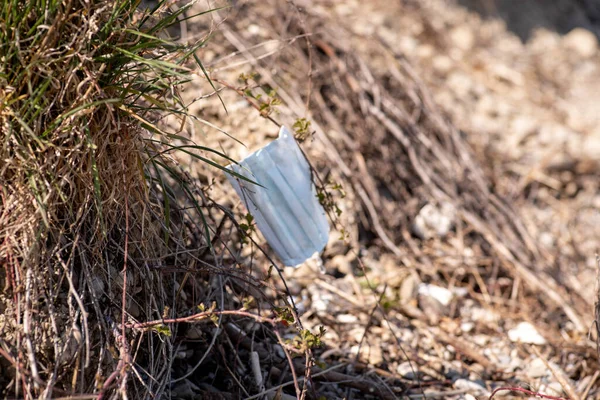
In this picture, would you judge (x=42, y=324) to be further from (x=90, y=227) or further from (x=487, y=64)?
(x=487, y=64)

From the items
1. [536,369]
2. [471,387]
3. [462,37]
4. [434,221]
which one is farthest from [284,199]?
[462,37]

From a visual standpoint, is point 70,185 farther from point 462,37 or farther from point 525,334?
point 462,37

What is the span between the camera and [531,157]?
12.5 feet

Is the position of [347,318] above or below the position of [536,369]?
above

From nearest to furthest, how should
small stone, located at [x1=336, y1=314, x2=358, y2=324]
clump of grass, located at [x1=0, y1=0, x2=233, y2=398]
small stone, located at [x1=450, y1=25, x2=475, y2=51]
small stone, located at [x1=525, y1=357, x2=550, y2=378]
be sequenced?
clump of grass, located at [x1=0, y1=0, x2=233, y2=398]
small stone, located at [x1=525, y1=357, x2=550, y2=378]
small stone, located at [x1=336, y1=314, x2=358, y2=324]
small stone, located at [x1=450, y1=25, x2=475, y2=51]

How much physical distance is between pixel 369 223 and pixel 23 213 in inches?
71.8

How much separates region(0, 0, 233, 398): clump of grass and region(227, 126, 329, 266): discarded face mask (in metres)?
0.39

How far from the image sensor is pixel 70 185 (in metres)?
1.47

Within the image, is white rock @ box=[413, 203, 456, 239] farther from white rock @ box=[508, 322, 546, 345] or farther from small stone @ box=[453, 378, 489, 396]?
small stone @ box=[453, 378, 489, 396]

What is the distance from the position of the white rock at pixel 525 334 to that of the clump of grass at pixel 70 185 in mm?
1513

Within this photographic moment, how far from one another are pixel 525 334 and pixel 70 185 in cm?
185

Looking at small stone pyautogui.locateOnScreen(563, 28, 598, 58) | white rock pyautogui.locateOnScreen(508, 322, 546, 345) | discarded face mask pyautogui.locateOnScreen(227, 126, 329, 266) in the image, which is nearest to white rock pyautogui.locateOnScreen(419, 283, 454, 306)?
white rock pyautogui.locateOnScreen(508, 322, 546, 345)

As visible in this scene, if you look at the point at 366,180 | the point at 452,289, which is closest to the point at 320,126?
the point at 366,180

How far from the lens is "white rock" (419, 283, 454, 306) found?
2.69m
